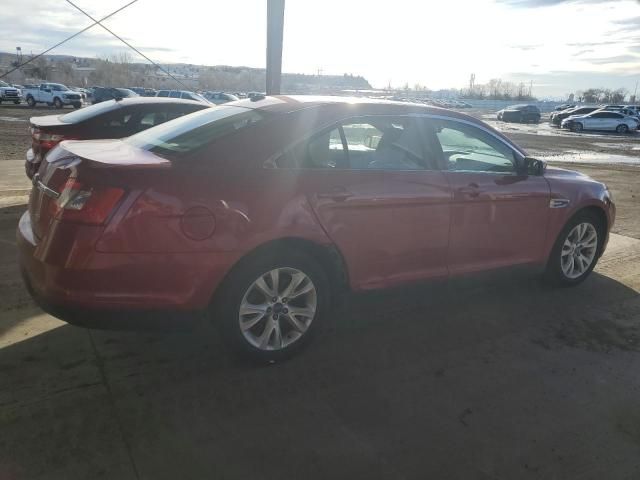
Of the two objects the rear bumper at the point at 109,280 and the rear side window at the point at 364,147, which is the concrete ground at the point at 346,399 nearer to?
the rear bumper at the point at 109,280

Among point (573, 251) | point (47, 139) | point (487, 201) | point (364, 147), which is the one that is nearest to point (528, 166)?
point (487, 201)

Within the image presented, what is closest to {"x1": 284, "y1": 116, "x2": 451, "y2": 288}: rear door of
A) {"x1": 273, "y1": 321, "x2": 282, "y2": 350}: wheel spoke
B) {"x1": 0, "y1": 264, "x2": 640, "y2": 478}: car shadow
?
{"x1": 0, "y1": 264, "x2": 640, "y2": 478}: car shadow

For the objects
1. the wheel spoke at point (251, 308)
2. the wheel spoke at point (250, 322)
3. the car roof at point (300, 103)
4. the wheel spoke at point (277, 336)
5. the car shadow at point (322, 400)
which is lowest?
the car shadow at point (322, 400)

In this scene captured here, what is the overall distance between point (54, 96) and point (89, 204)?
40.4 meters

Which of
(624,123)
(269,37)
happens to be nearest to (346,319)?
(269,37)

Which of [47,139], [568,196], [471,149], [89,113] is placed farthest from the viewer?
[89,113]

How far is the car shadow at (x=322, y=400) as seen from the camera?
2.47m

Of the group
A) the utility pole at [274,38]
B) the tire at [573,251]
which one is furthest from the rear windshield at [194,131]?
the utility pole at [274,38]

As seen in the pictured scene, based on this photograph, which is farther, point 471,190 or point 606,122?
point 606,122

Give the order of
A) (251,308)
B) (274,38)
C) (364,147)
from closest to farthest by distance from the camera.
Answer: (251,308)
(364,147)
(274,38)

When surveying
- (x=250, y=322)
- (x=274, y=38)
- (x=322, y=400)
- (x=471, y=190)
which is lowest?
(x=322, y=400)

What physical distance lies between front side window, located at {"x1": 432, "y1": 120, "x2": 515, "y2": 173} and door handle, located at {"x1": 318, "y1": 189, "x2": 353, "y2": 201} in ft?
3.24

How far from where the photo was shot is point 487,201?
4004 mm

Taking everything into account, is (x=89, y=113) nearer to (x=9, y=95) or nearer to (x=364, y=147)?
(x=364, y=147)
